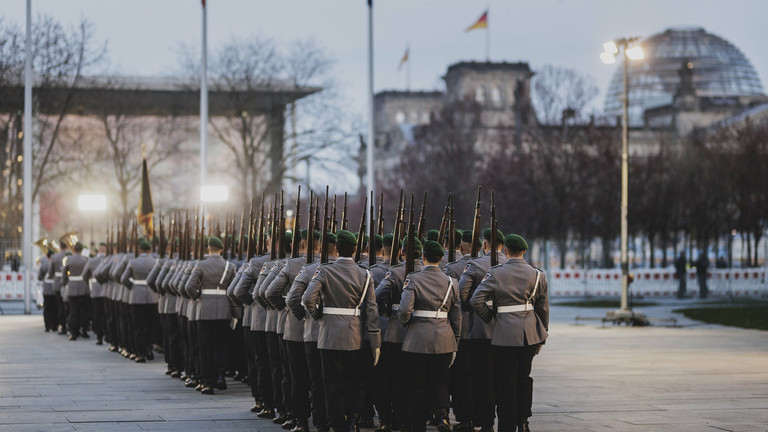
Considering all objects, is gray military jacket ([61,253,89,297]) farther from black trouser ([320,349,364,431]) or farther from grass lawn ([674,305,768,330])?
grass lawn ([674,305,768,330])

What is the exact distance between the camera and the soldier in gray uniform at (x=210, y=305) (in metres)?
17.2

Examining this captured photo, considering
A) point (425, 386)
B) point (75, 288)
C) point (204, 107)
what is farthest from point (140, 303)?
point (204, 107)

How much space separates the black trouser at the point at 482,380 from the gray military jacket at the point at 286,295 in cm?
188

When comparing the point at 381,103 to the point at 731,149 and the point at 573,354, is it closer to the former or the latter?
the point at 731,149

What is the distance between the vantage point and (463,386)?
45.3 feet

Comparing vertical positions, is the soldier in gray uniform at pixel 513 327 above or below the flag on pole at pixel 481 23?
below

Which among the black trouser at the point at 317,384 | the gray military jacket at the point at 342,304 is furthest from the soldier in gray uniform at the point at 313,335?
the gray military jacket at the point at 342,304

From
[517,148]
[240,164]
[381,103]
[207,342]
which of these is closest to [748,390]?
[207,342]

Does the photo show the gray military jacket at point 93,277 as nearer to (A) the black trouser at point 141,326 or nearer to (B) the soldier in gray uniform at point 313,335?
(A) the black trouser at point 141,326

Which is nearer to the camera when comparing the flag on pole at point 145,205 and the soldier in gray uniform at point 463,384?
the soldier in gray uniform at point 463,384

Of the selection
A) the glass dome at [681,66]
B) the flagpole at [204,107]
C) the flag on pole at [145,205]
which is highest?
the glass dome at [681,66]

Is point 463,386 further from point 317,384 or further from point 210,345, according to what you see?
point 210,345

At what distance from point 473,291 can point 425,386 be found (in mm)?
1209

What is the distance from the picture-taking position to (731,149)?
7094 cm
